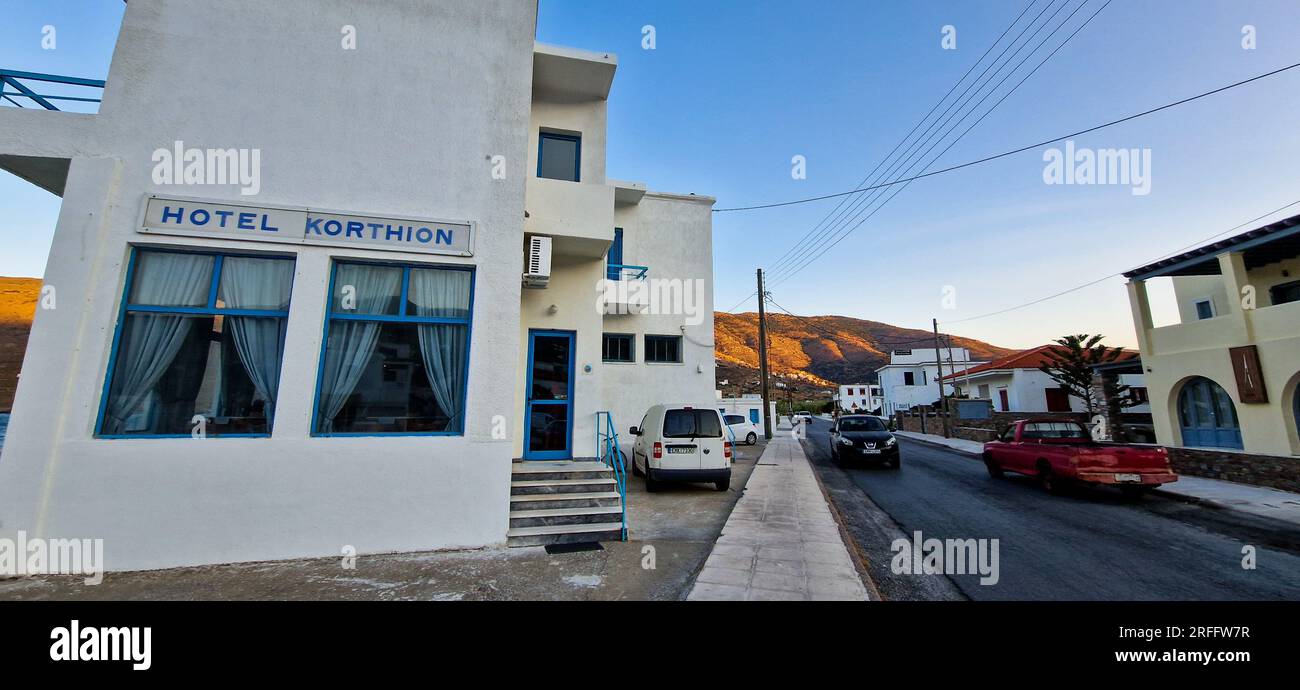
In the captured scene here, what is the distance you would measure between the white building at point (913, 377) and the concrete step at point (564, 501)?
45.6 metres

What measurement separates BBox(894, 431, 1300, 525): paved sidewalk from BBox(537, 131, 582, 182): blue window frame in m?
13.8

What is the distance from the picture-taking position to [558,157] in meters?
9.14

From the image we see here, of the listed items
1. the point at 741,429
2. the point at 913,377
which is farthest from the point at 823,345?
the point at 741,429

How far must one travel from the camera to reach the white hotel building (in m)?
4.93

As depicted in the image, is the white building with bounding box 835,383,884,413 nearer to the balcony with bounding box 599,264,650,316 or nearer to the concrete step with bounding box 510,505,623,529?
the balcony with bounding box 599,264,650,316

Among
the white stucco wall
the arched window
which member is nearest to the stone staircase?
the white stucco wall

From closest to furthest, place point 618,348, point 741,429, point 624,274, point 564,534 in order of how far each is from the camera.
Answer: point 564,534, point 624,274, point 618,348, point 741,429

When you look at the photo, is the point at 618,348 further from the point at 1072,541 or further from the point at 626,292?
the point at 1072,541

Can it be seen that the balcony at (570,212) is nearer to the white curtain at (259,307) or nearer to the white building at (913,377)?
the white curtain at (259,307)

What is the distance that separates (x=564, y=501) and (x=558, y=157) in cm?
669
